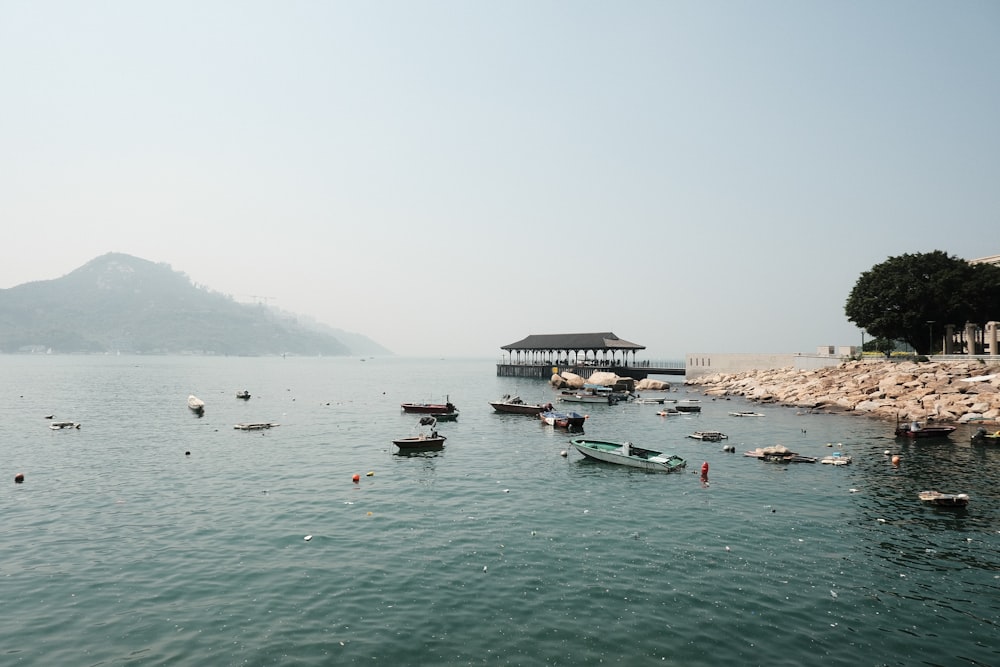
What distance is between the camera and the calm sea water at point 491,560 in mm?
14180

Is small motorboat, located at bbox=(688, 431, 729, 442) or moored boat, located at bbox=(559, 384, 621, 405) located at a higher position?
moored boat, located at bbox=(559, 384, 621, 405)

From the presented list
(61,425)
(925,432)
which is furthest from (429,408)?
(925,432)

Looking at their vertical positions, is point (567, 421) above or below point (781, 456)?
above

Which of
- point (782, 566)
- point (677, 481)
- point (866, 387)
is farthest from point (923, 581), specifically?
point (866, 387)

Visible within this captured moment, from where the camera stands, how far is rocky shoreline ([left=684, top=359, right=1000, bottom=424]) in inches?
2124

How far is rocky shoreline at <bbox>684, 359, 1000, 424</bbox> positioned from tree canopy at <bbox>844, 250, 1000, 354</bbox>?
7.31m

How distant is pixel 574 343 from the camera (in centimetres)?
12656

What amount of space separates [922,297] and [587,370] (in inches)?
2503

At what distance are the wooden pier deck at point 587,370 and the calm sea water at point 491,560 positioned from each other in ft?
264

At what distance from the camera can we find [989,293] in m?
73.9

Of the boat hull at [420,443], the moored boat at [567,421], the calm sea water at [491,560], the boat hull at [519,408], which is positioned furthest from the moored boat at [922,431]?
the boat hull at [420,443]

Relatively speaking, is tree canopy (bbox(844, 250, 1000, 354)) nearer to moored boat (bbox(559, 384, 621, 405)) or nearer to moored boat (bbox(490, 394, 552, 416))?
moored boat (bbox(559, 384, 621, 405))

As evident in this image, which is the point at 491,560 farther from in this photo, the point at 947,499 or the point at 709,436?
the point at 709,436

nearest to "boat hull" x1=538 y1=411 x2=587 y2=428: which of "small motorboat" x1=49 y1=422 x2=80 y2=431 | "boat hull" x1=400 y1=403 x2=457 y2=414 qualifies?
"boat hull" x1=400 y1=403 x2=457 y2=414
